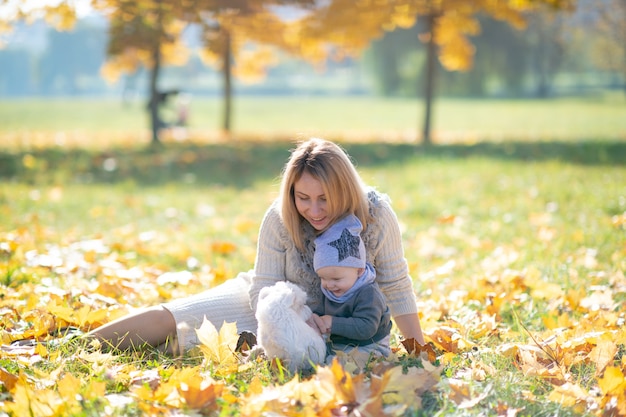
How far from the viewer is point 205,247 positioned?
5.74 metres

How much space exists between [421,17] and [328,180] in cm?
1446

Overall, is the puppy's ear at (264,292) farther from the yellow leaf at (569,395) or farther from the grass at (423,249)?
the yellow leaf at (569,395)

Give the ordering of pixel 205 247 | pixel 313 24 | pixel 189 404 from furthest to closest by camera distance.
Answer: pixel 313 24 → pixel 205 247 → pixel 189 404

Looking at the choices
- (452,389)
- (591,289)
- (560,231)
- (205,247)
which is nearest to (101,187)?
(205,247)

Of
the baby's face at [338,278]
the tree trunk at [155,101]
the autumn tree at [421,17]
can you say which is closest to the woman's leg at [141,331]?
the baby's face at [338,278]

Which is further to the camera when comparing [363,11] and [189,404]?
[363,11]

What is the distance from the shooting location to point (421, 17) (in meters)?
16.4

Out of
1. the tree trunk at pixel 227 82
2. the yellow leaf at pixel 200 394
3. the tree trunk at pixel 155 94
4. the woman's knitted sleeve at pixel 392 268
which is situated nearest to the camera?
the yellow leaf at pixel 200 394

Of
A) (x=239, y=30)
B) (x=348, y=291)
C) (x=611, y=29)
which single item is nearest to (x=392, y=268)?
(x=348, y=291)

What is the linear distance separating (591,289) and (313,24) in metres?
12.5

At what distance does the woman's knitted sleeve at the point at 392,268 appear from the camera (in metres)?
3.11

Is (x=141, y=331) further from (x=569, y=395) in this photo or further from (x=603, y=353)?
(x=603, y=353)

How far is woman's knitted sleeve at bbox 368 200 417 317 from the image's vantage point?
311cm

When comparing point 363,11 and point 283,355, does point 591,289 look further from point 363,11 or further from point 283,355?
point 363,11
